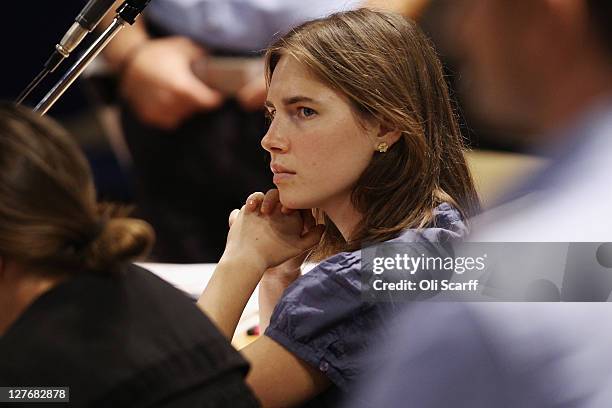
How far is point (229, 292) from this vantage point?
58.6 inches

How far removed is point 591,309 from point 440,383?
322mm

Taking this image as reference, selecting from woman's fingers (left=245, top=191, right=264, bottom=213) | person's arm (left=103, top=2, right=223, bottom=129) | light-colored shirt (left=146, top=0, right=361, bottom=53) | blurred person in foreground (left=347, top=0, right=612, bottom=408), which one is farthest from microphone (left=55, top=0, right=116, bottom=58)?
person's arm (left=103, top=2, right=223, bottom=129)

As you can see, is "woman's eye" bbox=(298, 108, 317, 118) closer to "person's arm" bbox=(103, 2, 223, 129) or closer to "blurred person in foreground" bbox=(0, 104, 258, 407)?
"blurred person in foreground" bbox=(0, 104, 258, 407)

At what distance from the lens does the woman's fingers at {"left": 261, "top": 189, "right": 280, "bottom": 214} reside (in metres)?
1.62

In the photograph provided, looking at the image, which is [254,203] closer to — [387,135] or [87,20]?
[387,135]

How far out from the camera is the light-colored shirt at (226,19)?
2.68 meters

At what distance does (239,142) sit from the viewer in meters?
2.80

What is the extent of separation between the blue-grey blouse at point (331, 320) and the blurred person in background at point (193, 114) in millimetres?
1370

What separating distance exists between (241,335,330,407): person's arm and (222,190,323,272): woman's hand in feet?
0.76

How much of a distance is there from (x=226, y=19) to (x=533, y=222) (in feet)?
4.25

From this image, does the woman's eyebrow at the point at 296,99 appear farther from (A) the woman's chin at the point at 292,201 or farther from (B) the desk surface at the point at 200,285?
(B) the desk surface at the point at 200,285

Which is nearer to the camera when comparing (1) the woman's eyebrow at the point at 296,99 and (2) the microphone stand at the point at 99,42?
(2) the microphone stand at the point at 99,42

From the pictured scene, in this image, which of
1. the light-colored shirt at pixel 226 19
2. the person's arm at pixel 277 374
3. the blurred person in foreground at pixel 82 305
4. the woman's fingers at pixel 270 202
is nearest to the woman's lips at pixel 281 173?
the woman's fingers at pixel 270 202

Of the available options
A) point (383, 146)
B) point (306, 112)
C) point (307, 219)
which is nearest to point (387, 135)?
point (383, 146)
